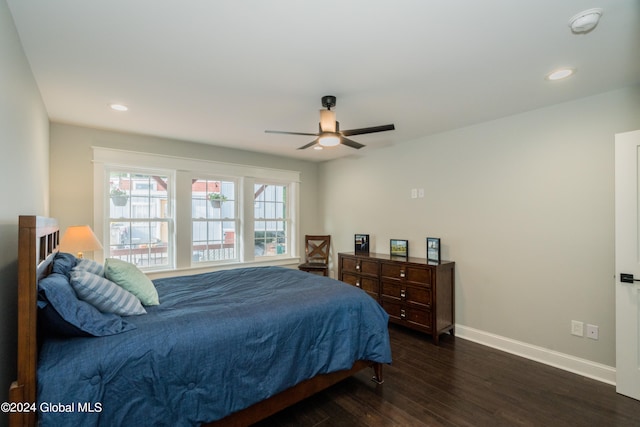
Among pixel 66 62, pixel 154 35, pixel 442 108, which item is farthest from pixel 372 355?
pixel 66 62

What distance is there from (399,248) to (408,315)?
3.09ft

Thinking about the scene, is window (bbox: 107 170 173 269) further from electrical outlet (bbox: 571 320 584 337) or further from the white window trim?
electrical outlet (bbox: 571 320 584 337)

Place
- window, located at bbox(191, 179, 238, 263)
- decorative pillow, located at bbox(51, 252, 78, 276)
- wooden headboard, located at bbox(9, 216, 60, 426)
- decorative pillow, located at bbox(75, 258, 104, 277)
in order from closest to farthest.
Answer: wooden headboard, located at bbox(9, 216, 60, 426), decorative pillow, located at bbox(51, 252, 78, 276), decorative pillow, located at bbox(75, 258, 104, 277), window, located at bbox(191, 179, 238, 263)

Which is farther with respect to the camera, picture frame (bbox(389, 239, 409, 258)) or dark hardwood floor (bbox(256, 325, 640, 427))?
picture frame (bbox(389, 239, 409, 258))

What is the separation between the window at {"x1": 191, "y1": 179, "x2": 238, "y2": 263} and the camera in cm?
442

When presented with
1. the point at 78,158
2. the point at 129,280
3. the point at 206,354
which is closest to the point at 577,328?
the point at 206,354

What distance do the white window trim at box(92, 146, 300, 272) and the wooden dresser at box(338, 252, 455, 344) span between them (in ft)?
6.16

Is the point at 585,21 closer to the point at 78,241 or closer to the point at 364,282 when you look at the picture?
the point at 364,282

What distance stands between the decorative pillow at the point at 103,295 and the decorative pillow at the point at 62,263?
16cm

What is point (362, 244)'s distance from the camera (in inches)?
184

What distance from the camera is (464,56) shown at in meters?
2.01

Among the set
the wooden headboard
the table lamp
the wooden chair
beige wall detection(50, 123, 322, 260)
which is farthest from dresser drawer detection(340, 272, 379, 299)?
the wooden headboard

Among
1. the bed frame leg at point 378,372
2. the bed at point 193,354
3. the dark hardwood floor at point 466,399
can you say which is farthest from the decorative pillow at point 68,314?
the bed frame leg at point 378,372

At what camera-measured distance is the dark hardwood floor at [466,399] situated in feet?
6.73
